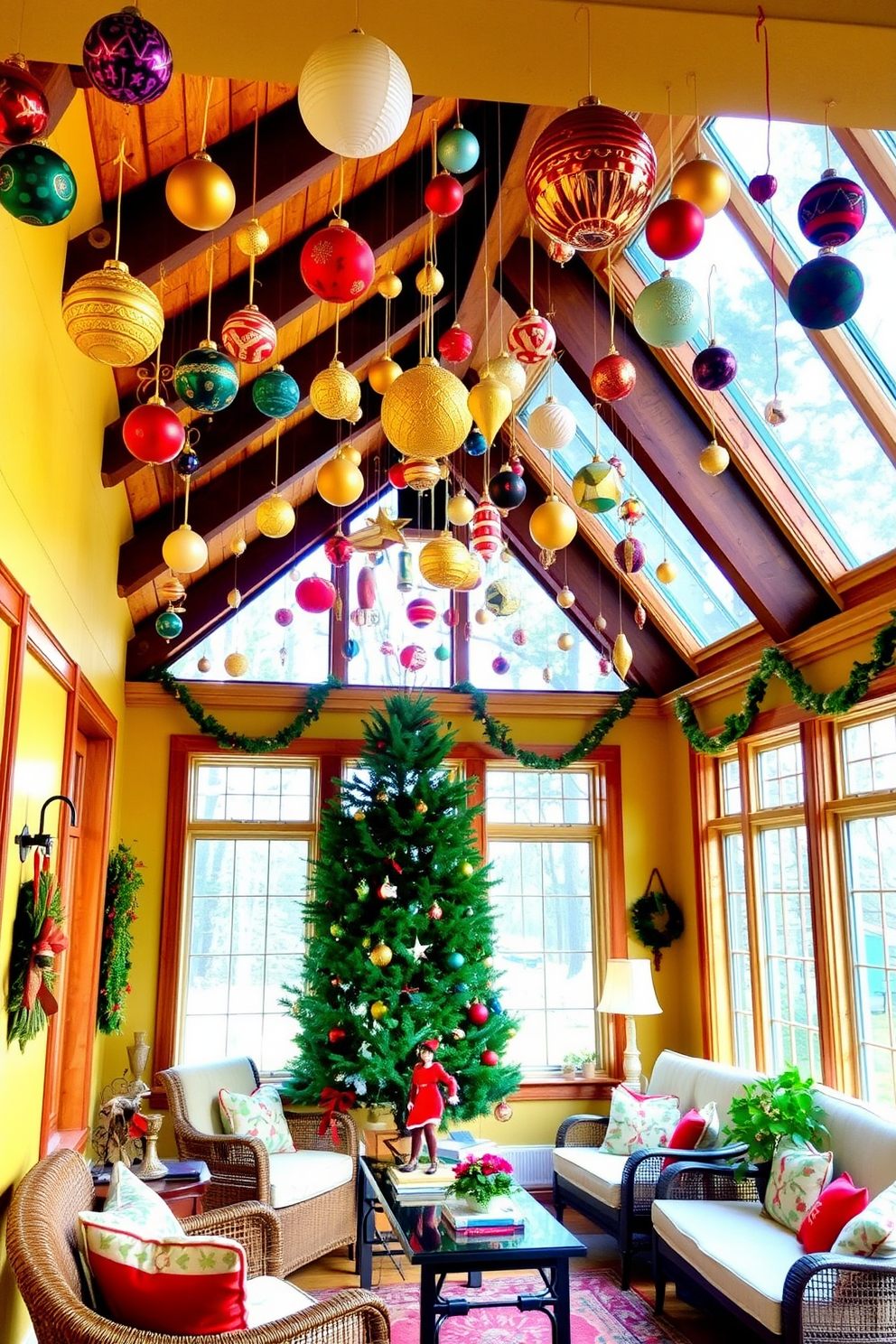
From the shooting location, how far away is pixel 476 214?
5133mm

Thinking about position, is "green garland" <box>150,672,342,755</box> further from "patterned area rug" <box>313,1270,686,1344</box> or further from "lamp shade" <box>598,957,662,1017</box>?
"patterned area rug" <box>313,1270,686,1344</box>

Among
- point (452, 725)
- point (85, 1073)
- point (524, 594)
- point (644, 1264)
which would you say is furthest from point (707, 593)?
point (85, 1073)

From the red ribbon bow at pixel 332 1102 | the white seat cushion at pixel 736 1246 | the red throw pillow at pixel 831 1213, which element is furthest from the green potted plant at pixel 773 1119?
the red ribbon bow at pixel 332 1102

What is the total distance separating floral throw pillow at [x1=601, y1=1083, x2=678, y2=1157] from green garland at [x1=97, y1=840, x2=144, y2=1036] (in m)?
2.70

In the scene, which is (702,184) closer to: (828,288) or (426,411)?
(828,288)

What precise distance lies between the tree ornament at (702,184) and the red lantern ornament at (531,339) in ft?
2.84

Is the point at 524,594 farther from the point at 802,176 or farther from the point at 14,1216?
the point at 14,1216

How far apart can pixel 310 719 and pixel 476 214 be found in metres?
3.13

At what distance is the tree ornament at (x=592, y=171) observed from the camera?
6.12 feet

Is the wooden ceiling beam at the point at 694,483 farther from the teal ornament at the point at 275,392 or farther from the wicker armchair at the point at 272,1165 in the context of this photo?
the wicker armchair at the point at 272,1165

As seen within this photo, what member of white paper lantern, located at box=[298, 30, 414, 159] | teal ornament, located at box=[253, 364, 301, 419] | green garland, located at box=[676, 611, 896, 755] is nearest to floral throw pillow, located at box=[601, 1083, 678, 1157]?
green garland, located at box=[676, 611, 896, 755]

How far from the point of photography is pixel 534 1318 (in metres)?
4.73

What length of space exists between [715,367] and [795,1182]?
3.30 metres

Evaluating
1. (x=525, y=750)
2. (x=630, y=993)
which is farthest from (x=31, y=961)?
(x=525, y=750)
